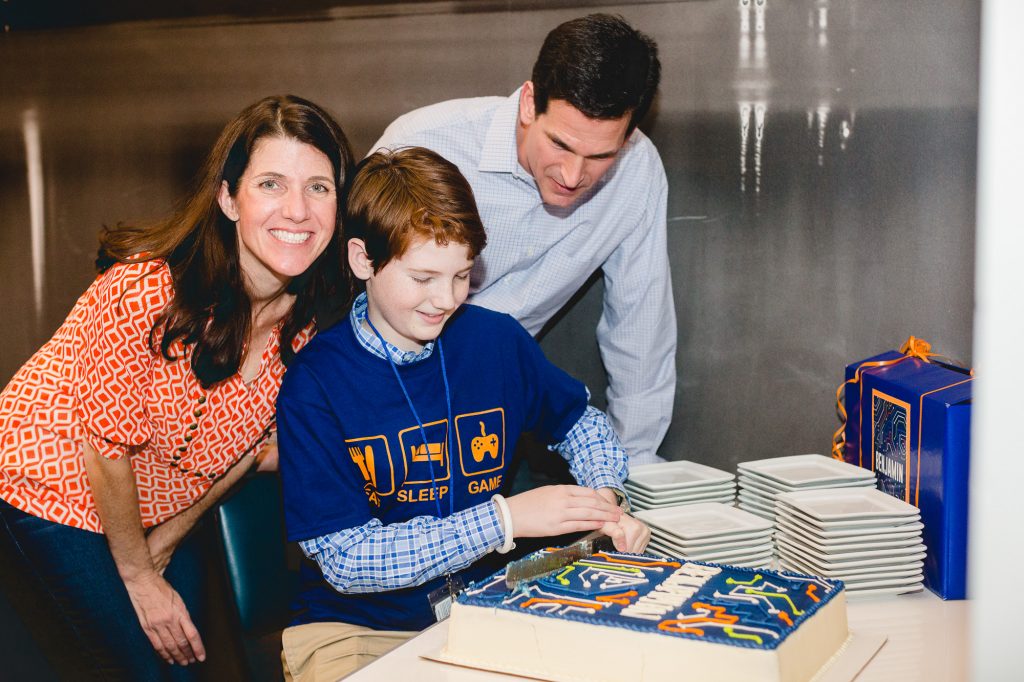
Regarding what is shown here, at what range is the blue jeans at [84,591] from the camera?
5.73 feet

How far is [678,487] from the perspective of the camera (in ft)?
5.76

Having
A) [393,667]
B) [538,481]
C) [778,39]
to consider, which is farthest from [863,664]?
[778,39]

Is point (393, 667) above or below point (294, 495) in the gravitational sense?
below

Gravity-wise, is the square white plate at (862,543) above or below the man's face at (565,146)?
below

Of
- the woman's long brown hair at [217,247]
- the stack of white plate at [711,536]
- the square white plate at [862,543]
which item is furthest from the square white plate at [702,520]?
the woman's long brown hair at [217,247]

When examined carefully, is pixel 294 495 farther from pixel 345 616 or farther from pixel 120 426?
pixel 120 426

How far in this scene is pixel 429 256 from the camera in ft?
5.12

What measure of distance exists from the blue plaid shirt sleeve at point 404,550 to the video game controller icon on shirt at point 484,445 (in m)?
0.21

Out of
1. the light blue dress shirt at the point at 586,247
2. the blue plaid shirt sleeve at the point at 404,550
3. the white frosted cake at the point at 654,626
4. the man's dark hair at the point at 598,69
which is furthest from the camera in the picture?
the light blue dress shirt at the point at 586,247

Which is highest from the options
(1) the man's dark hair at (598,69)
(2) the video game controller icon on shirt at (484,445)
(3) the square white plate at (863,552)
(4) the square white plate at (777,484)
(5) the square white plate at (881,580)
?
(1) the man's dark hair at (598,69)

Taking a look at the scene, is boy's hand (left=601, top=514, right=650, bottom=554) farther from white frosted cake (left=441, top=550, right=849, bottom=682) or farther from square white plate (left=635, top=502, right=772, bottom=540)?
white frosted cake (left=441, top=550, right=849, bottom=682)

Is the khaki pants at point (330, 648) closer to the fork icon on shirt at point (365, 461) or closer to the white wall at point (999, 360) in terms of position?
the fork icon on shirt at point (365, 461)

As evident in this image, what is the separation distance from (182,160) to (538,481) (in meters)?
1.42

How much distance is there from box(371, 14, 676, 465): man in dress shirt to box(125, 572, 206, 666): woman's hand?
94 cm
